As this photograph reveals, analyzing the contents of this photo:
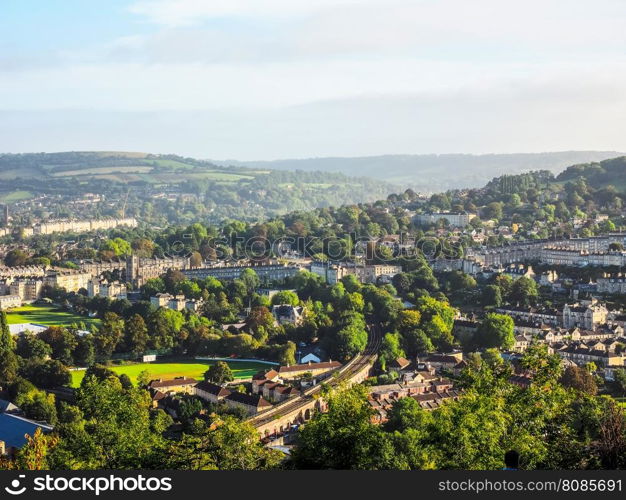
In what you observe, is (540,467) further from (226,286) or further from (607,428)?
(226,286)

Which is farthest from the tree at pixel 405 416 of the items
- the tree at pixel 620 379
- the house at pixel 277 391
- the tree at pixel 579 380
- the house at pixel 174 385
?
the house at pixel 174 385

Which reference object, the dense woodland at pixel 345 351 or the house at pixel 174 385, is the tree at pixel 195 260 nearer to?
the dense woodland at pixel 345 351

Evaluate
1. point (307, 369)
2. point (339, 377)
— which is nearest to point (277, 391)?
point (339, 377)

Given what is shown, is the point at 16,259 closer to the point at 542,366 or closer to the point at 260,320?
the point at 260,320

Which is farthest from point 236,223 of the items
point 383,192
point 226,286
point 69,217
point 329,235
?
point 383,192

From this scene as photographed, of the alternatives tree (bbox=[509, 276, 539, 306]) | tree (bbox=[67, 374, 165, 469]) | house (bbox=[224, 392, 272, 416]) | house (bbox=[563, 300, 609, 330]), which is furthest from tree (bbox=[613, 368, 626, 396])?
tree (bbox=[67, 374, 165, 469])

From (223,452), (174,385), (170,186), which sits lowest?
(174,385)
